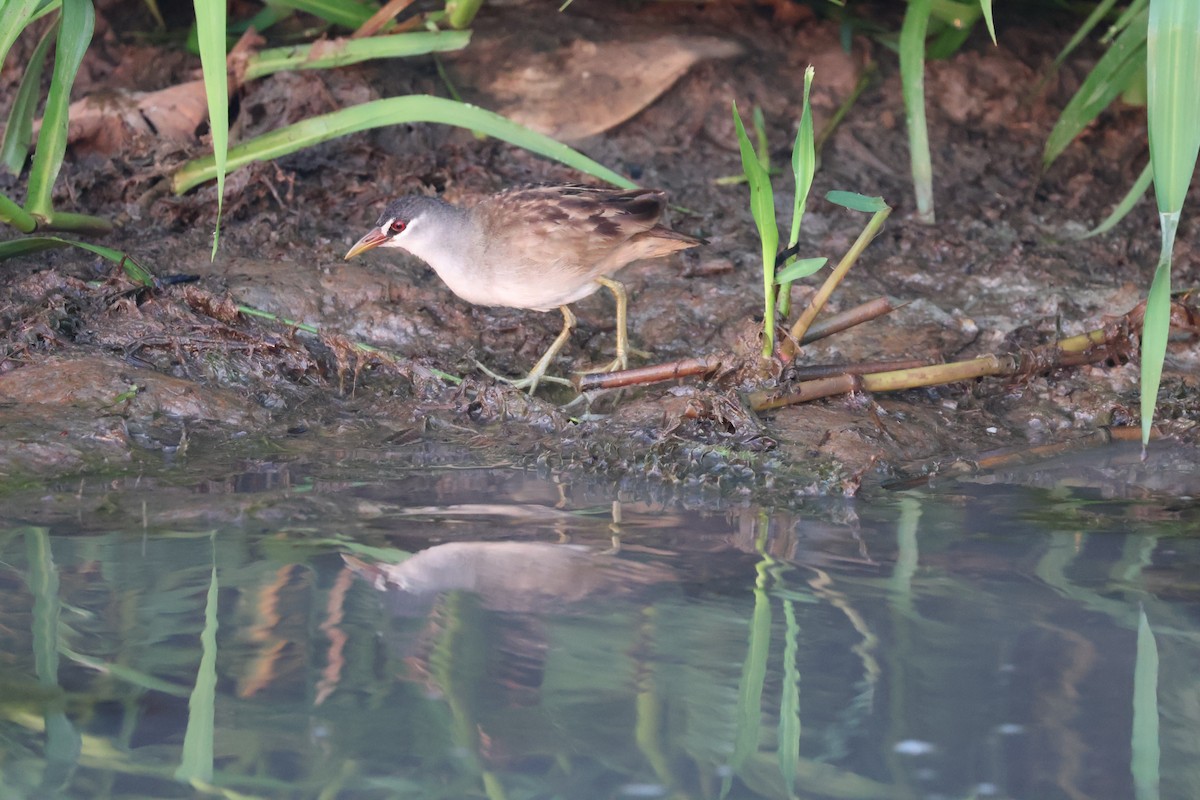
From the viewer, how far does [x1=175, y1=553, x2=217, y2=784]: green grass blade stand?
1.86 metres

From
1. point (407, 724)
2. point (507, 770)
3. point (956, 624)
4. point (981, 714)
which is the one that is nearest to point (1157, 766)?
point (981, 714)

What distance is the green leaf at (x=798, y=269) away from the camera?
10.9ft

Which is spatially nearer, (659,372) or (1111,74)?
(659,372)

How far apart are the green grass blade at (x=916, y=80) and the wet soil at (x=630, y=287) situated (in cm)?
30

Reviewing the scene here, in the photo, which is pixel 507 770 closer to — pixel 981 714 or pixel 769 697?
pixel 769 697

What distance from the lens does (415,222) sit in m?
4.15

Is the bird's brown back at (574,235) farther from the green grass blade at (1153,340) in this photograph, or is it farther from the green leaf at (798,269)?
the green grass blade at (1153,340)

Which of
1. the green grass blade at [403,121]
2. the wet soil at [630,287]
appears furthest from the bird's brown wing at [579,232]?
the wet soil at [630,287]

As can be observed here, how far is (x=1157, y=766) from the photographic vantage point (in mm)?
1914

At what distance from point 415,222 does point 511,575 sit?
6.13ft

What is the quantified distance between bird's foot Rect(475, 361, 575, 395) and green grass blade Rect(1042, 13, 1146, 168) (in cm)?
223

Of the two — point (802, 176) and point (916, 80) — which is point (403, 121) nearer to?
point (802, 176)

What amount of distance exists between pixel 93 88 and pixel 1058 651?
4.40 metres

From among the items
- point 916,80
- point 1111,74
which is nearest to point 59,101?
point 916,80
